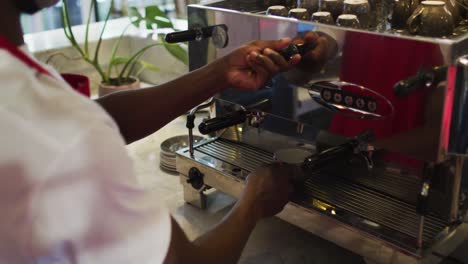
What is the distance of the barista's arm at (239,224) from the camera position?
1.70ft

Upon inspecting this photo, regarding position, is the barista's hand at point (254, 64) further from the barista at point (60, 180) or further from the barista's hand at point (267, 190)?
the barista at point (60, 180)

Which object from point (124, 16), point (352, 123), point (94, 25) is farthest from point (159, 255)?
point (124, 16)

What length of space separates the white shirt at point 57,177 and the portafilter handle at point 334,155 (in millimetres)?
350

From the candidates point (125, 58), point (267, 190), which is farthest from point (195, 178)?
point (125, 58)

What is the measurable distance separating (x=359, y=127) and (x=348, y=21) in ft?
0.47

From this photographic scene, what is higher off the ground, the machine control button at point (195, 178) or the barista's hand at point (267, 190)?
the barista's hand at point (267, 190)

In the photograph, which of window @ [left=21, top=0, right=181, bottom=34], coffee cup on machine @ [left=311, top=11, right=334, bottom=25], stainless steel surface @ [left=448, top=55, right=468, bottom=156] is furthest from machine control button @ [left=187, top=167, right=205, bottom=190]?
window @ [left=21, top=0, right=181, bottom=34]

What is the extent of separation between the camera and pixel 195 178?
0.94 m

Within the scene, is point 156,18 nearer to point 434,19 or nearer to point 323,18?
point 323,18

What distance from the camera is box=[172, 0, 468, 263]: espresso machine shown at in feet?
2.06

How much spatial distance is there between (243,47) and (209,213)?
1.02ft

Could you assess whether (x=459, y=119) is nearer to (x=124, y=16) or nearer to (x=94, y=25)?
(x=94, y=25)

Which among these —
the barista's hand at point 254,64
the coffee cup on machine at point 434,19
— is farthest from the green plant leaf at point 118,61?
the coffee cup on machine at point 434,19

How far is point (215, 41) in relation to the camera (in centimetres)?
88
